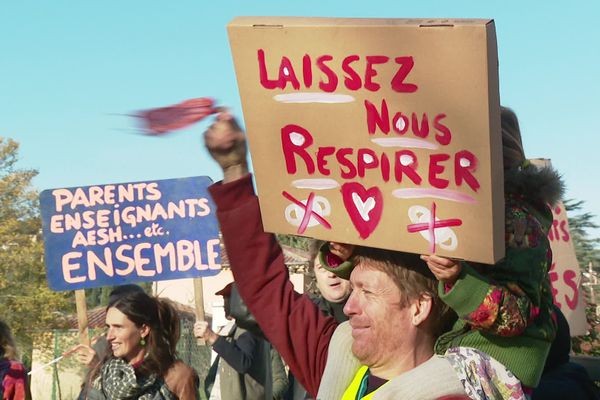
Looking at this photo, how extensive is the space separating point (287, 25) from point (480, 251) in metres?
0.72

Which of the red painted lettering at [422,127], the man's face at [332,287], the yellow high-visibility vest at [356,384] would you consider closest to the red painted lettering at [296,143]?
the red painted lettering at [422,127]

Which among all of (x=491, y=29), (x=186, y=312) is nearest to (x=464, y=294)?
(x=491, y=29)

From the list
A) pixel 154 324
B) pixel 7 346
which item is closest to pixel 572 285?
pixel 154 324

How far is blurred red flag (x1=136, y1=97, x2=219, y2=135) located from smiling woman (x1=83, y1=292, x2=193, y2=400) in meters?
3.52

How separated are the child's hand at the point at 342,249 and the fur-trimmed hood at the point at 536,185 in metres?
0.46

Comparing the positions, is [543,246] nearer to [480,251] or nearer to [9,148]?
[480,251]

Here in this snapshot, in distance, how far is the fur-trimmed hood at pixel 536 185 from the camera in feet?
9.22

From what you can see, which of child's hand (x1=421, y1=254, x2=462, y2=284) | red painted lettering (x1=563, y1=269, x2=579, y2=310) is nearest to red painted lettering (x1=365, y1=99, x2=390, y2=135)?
child's hand (x1=421, y1=254, x2=462, y2=284)

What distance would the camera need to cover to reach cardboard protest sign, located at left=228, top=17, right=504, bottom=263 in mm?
2453

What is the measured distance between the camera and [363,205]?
2.77 meters

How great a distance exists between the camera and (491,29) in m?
2.35

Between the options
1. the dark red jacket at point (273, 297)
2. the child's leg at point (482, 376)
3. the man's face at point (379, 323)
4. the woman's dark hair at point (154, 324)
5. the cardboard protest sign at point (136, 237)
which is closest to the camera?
the child's leg at point (482, 376)

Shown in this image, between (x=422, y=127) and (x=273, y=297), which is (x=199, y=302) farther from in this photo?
(x=422, y=127)

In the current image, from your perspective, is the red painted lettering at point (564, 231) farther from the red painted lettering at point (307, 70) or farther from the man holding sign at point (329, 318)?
the red painted lettering at point (307, 70)
